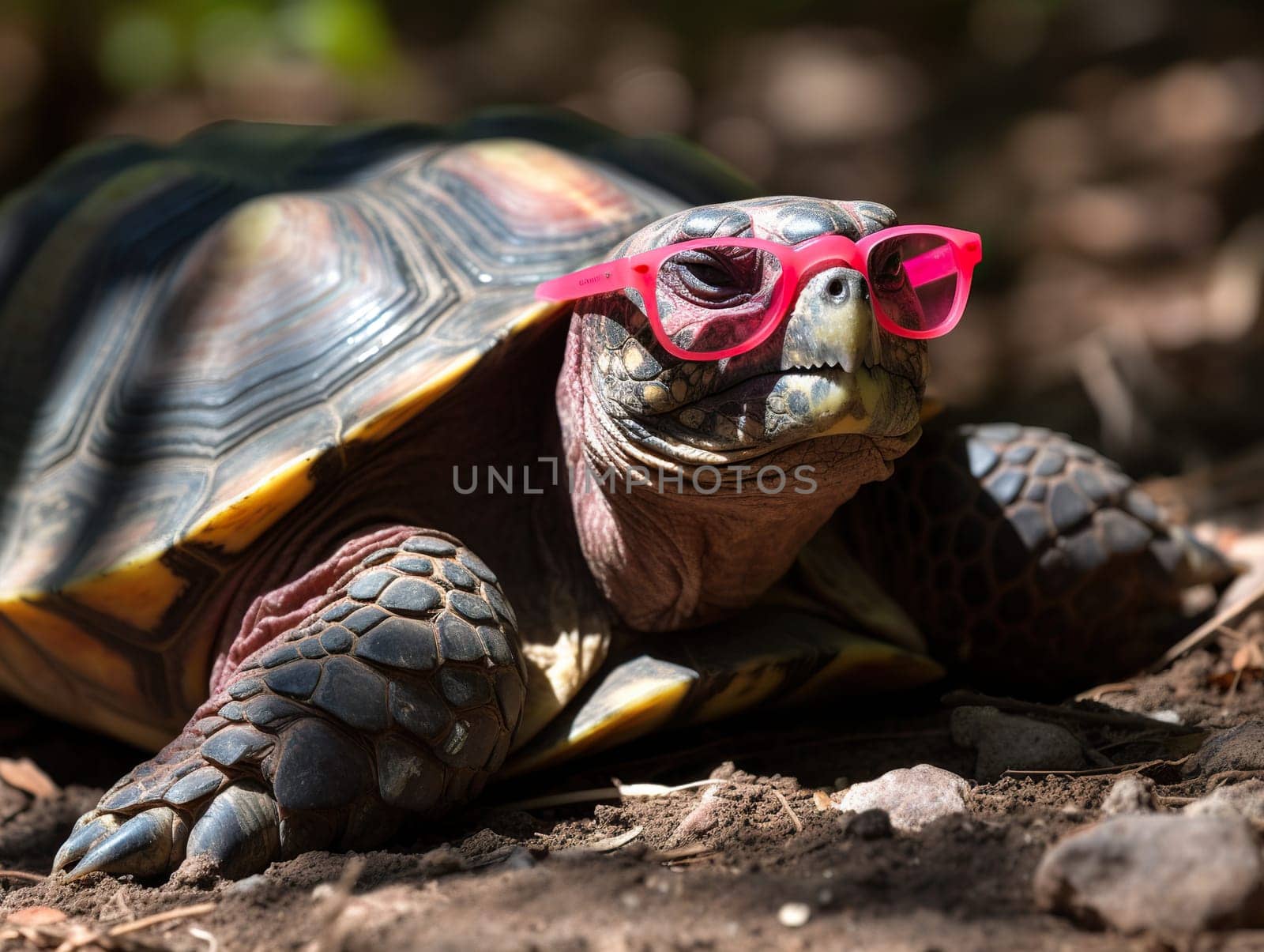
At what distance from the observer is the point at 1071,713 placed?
→ 2.61m

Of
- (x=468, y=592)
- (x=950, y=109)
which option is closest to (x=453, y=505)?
(x=468, y=592)

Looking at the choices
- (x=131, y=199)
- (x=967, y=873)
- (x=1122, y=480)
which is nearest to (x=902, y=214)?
(x=1122, y=480)

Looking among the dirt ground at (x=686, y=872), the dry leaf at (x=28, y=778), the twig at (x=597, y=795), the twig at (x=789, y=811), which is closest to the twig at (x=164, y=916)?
the dirt ground at (x=686, y=872)

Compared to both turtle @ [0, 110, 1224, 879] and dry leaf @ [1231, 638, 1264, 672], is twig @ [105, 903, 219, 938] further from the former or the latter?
dry leaf @ [1231, 638, 1264, 672]

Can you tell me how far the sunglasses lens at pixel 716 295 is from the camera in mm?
2242

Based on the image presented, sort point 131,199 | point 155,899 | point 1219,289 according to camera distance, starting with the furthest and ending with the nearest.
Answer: point 1219,289 → point 131,199 → point 155,899

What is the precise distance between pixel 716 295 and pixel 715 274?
1.8 inches

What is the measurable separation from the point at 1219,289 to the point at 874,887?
18.0 ft

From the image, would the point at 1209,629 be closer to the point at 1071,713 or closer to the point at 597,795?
the point at 1071,713

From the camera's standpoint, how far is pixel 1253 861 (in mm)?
1555

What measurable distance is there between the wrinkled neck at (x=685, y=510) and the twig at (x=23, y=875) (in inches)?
50.5

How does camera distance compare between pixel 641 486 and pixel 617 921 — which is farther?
pixel 641 486

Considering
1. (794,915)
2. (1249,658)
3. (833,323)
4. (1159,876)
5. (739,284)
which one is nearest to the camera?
(1159,876)

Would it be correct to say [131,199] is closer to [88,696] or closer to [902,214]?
[88,696]
